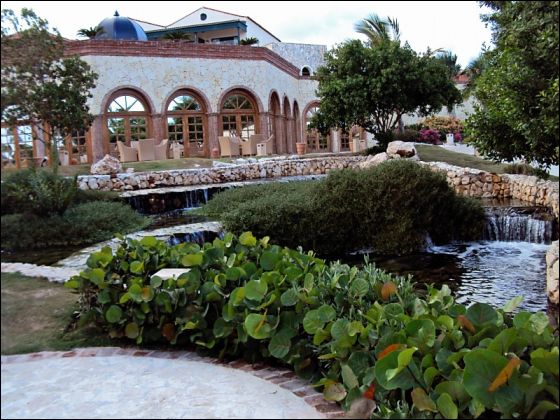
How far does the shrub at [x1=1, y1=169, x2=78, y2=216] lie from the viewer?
112 centimetres

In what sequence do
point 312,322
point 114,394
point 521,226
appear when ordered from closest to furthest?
point 114,394 < point 312,322 < point 521,226

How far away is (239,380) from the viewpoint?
1.93 meters

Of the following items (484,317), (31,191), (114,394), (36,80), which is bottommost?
(484,317)

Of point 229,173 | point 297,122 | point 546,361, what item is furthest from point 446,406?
point 297,122

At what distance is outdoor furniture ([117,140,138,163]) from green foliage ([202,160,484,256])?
7.03m

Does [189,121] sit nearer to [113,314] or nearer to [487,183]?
[487,183]

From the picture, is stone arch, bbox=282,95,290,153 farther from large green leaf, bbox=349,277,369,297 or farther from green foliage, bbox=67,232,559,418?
large green leaf, bbox=349,277,369,297

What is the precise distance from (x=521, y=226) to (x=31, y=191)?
878 centimetres

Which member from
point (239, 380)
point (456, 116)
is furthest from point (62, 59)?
point (456, 116)

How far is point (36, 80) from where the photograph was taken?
128 centimetres

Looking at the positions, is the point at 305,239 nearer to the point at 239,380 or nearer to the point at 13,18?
the point at 239,380

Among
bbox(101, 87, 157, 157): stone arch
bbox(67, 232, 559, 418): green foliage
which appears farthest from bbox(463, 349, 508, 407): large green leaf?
bbox(101, 87, 157, 157): stone arch

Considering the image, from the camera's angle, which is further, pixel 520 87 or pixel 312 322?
pixel 520 87

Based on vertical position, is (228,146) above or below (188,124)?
below
